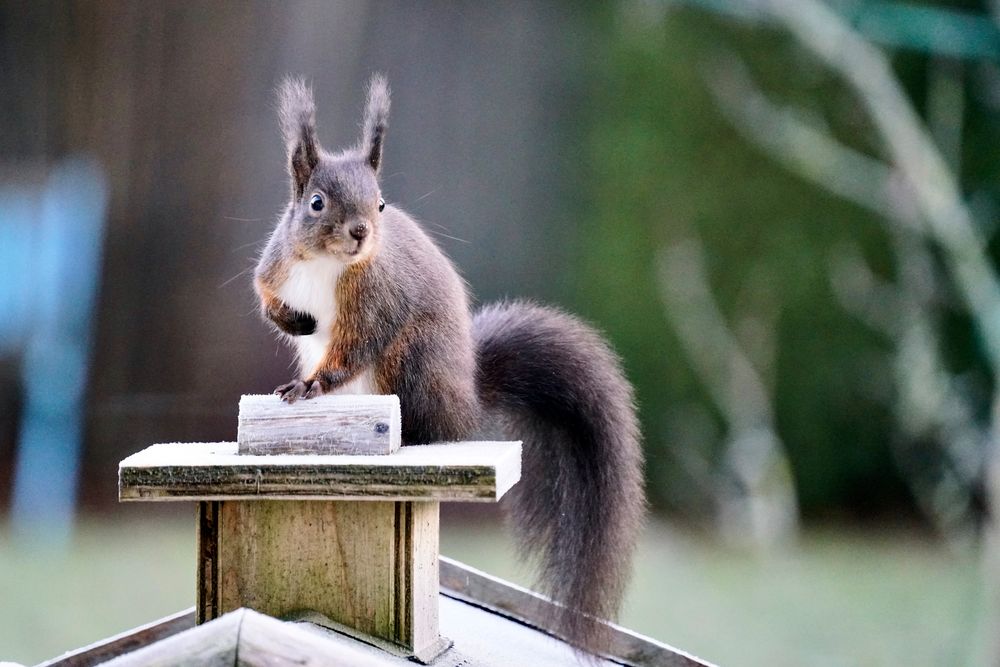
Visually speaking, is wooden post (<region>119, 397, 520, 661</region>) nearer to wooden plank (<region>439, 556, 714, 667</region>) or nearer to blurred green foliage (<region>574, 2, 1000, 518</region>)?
wooden plank (<region>439, 556, 714, 667</region>)

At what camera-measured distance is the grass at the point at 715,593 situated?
2920 millimetres

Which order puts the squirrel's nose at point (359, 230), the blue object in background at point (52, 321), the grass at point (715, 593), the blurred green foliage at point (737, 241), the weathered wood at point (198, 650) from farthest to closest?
the blurred green foliage at point (737, 241)
the blue object in background at point (52, 321)
the grass at point (715, 593)
the squirrel's nose at point (359, 230)
the weathered wood at point (198, 650)

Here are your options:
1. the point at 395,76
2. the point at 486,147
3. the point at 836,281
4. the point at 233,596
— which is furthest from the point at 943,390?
the point at 233,596

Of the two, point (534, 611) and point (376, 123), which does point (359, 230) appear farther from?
point (534, 611)

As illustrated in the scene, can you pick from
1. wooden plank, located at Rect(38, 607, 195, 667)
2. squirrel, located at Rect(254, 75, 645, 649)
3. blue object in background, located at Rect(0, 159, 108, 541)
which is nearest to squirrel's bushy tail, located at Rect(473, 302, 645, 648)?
squirrel, located at Rect(254, 75, 645, 649)

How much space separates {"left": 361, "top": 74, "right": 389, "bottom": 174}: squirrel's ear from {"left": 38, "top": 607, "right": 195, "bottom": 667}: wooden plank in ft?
1.76

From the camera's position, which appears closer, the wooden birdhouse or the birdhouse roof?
the birdhouse roof

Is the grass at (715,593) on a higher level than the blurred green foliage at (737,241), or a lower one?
lower

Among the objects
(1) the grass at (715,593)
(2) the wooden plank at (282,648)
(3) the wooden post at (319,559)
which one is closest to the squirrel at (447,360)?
(3) the wooden post at (319,559)

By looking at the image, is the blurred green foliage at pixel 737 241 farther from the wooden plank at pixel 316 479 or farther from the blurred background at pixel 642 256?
the wooden plank at pixel 316 479

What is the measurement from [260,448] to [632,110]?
9.11 ft

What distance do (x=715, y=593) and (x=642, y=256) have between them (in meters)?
1.02

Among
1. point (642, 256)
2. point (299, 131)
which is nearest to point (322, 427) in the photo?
point (299, 131)

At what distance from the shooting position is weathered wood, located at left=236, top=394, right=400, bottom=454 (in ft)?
3.26
